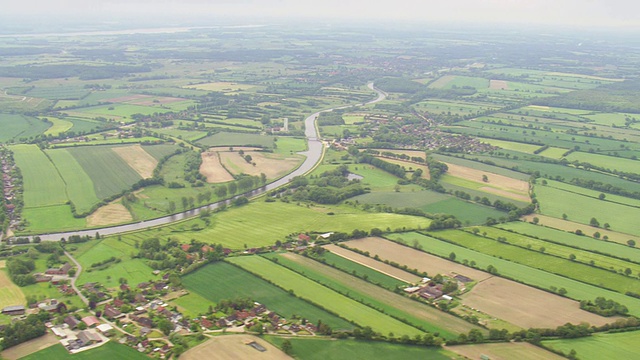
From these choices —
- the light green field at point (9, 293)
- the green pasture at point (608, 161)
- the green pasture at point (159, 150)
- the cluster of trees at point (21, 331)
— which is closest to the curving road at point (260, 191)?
the light green field at point (9, 293)

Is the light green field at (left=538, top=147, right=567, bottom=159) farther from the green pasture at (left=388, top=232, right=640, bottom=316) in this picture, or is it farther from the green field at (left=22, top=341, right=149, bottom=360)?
the green field at (left=22, top=341, right=149, bottom=360)

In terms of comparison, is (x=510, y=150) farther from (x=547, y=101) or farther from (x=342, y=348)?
(x=342, y=348)

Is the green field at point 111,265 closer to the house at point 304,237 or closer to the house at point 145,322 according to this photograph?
the house at point 145,322

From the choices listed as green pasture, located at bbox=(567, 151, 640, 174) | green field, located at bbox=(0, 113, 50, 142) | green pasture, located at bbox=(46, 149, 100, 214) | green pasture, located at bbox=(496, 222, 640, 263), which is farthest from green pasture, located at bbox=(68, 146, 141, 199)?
green pasture, located at bbox=(567, 151, 640, 174)

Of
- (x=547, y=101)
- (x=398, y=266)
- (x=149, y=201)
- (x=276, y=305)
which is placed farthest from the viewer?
(x=547, y=101)

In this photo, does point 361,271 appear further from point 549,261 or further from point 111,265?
point 111,265

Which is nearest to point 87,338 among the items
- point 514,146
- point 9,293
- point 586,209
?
point 9,293

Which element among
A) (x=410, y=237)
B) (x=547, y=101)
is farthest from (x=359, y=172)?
(x=547, y=101)
